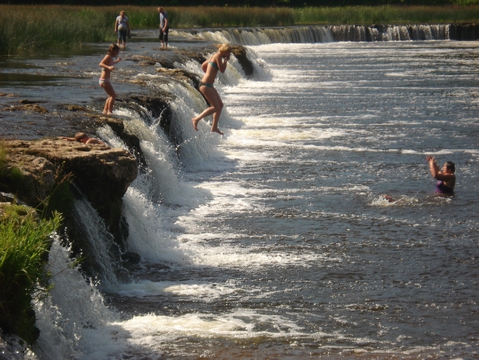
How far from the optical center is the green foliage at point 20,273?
7219mm

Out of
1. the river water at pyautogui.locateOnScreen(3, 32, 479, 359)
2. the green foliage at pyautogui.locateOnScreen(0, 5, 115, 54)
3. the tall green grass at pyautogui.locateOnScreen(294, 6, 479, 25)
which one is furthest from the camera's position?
the tall green grass at pyautogui.locateOnScreen(294, 6, 479, 25)

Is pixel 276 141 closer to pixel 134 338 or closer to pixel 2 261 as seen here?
pixel 134 338

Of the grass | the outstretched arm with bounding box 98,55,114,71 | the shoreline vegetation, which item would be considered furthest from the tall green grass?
the grass

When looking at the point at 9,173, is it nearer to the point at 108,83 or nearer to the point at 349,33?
the point at 108,83

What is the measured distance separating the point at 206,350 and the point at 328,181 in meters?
8.87

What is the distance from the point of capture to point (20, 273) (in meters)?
7.26

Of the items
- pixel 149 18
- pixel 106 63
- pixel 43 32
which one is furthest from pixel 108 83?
pixel 149 18

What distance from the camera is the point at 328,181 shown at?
17.5m

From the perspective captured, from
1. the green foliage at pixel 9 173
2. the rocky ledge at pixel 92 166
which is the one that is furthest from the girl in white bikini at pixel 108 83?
the green foliage at pixel 9 173

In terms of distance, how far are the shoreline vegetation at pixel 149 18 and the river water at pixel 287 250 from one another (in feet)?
35.0

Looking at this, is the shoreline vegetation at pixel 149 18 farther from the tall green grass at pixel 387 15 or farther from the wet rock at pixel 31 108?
the wet rock at pixel 31 108

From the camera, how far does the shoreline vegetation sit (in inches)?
1276

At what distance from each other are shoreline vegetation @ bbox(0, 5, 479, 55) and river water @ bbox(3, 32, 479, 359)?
1067cm

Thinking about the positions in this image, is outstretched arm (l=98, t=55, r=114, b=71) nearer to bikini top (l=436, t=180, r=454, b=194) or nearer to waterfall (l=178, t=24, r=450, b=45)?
bikini top (l=436, t=180, r=454, b=194)
